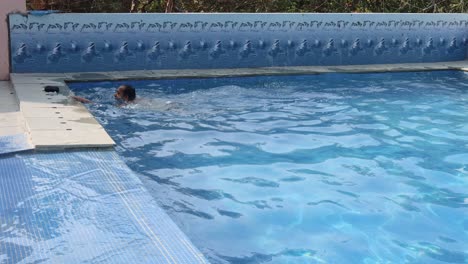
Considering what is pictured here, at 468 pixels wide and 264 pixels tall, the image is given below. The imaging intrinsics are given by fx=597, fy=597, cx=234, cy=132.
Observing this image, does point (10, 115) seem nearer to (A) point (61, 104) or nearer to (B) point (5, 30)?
(A) point (61, 104)

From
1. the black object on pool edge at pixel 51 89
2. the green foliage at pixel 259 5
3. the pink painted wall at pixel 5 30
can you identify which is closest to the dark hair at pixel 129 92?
the black object on pool edge at pixel 51 89

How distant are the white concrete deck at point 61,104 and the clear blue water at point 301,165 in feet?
1.12

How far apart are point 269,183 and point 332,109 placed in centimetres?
319

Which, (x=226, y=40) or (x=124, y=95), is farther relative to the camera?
(x=226, y=40)

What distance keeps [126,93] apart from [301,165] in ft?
8.91

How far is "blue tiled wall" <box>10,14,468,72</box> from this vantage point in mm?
9586

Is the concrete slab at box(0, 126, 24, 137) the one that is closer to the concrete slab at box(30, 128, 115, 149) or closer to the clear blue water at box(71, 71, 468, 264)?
the concrete slab at box(30, 128, 115, 149)

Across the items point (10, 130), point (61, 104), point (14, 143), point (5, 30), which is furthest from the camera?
point (5, 30)

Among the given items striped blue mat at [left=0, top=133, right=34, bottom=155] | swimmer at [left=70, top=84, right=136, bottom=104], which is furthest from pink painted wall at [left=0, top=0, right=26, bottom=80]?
striped blue mat at [left=0, top=133, right=34, bottom=155]

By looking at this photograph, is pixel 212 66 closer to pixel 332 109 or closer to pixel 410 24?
pixel 332 109

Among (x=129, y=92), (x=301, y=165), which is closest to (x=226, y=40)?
(x=129, y=92)

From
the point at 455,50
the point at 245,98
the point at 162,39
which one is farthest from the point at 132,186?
the point at 455,50

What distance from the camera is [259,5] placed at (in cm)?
1393

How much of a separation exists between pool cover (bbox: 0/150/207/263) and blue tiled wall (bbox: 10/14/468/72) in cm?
466
